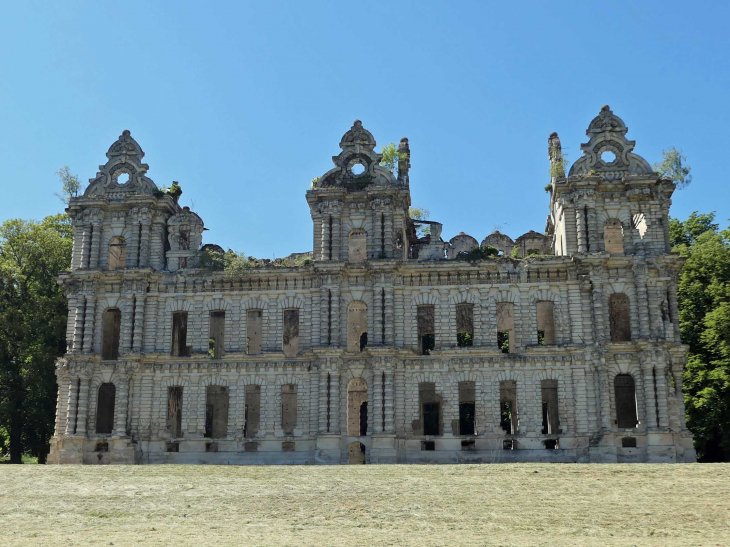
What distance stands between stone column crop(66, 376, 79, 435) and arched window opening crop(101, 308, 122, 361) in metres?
1.89

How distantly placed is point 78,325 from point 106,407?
4.37 m

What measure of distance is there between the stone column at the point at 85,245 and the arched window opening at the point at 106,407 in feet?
19.3

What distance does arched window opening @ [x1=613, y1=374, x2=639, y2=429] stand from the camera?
3788 centimetres

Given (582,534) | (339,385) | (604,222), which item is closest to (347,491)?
(582,534)

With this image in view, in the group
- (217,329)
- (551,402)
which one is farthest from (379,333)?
(217,329)

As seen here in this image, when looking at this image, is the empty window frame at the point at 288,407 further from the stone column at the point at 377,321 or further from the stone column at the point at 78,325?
the stone column at the point at 78,325

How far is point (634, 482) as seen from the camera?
27094 mm

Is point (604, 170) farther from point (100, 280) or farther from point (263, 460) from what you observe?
point (100, 280)

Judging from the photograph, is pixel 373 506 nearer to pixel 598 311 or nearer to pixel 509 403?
pixel 598 311

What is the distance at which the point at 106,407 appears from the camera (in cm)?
4119

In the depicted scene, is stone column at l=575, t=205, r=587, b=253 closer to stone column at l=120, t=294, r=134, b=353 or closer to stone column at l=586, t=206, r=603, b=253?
stone column at l=586, t=206, r=603, b=253

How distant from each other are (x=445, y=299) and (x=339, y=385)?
614 centimetres

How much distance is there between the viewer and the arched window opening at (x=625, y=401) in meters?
37.9

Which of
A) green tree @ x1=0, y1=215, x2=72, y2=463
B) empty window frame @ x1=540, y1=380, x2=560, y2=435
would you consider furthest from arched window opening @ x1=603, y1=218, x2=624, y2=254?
green tree @ x1=0, y1=215, x2=72, y2=463
